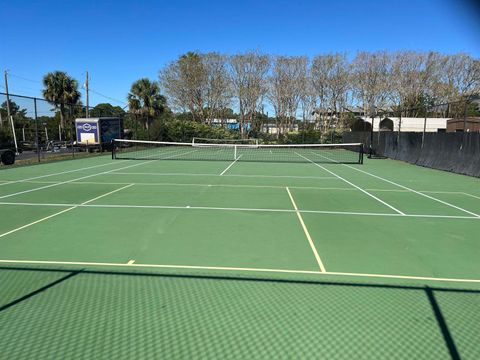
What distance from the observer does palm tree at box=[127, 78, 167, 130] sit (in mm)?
47188

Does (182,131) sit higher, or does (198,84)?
(198,84)

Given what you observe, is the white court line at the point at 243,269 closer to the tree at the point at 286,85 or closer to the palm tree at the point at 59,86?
the palm tree at the point at 59,86

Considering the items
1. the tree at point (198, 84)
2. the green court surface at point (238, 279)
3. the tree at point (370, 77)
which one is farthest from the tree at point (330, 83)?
the green court surface at point (238, 279)

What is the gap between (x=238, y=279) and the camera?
500 centimetres

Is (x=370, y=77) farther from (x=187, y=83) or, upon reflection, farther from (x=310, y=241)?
(x=310, y=241)

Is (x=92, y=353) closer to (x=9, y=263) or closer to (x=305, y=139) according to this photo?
(x=9, y=263)

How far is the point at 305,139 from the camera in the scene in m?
44.8

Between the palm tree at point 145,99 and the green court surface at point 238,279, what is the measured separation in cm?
3864

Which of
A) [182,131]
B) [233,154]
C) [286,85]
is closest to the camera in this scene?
[233,154]

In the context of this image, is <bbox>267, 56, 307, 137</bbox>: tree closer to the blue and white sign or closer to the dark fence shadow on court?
the blue and white sign

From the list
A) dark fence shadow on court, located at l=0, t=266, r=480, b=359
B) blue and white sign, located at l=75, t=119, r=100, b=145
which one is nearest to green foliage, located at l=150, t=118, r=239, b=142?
blue and white sign, located at l=75, t=119, r=100, b=145

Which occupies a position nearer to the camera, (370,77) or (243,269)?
(243,269)

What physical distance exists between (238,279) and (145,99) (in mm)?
45544

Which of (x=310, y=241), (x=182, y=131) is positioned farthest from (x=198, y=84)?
(x=310, y=241)
